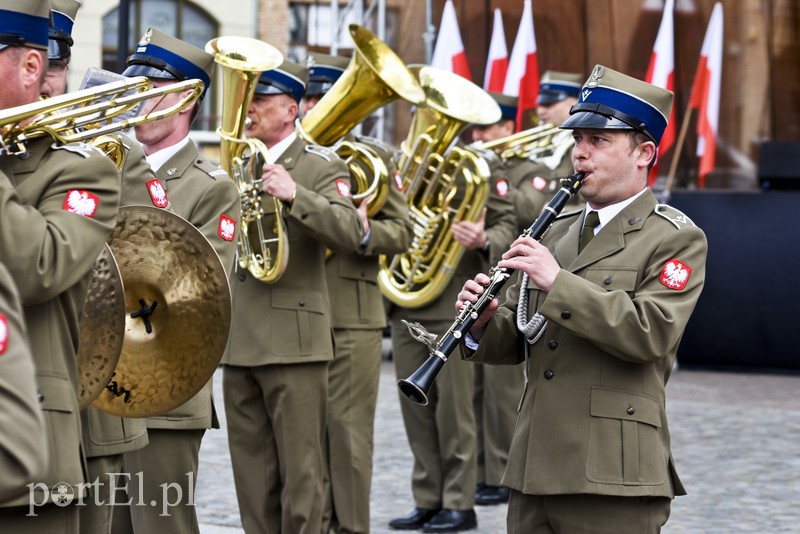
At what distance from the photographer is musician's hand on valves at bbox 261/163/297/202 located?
210 inches

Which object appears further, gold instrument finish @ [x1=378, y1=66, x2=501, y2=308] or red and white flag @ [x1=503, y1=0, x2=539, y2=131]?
Result: red and white flag @ [x1=503, y1=0, x2=539, y2=131]

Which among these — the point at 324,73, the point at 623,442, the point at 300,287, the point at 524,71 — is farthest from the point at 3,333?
the point at 524,71

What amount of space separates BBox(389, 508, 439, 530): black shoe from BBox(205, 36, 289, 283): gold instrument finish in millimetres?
1891

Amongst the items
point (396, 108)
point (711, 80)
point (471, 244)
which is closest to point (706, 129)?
point (711, 80)

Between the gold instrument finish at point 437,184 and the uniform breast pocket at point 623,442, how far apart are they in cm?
331

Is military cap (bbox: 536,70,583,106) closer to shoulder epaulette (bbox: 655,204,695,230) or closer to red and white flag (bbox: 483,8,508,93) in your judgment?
red and white flag (bbox: 483,8,508,93)

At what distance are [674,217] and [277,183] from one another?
1.91m

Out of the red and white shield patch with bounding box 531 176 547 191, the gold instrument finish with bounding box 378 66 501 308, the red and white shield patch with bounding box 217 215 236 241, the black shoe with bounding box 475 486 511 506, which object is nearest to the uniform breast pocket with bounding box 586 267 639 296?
the red and white shield patch with bounding box 217 215 236 241

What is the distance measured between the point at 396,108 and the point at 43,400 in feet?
39.7

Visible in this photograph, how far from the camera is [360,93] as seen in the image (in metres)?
6.02

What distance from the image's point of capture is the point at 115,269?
345 cm

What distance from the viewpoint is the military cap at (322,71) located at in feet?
22.5

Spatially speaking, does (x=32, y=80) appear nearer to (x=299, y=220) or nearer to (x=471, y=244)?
(x=299, y=220)

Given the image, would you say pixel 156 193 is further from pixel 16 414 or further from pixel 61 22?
pixel 16 414
